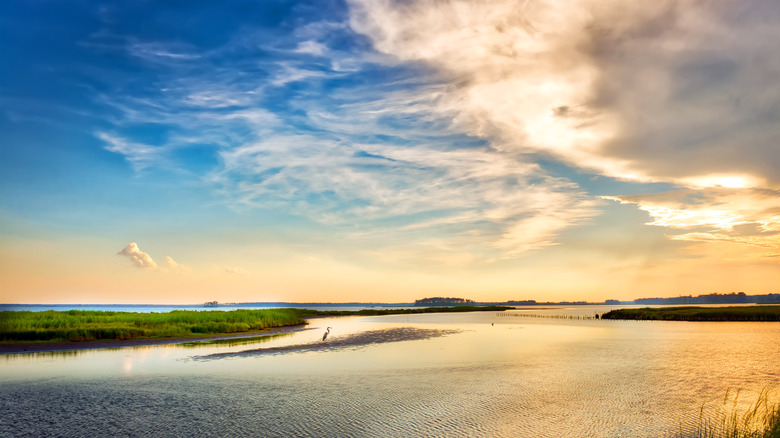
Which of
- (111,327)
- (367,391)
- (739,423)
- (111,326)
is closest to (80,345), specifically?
(111,327)

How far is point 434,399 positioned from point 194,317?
144 ft

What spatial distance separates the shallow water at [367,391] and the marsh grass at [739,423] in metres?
0.53

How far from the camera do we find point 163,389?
65.8ft

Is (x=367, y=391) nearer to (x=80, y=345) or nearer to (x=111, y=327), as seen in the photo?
Result: (x=80, y=345)

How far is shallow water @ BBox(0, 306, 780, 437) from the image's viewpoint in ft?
47.9

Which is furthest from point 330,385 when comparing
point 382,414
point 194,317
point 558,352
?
point 194,317

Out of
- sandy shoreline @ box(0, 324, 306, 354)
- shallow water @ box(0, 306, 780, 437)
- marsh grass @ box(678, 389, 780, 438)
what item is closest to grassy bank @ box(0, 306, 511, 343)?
sandy shoreline @ box(0, 324, 306, 354)

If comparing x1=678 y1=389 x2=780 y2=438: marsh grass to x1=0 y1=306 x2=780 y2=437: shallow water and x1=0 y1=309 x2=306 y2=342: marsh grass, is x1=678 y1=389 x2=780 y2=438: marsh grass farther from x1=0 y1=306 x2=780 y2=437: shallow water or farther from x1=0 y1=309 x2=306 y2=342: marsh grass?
x1=0 y1=309 x2=306 y2=342: marsh grass

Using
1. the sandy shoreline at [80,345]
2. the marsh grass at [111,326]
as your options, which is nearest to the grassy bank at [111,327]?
the marsh grass at [111,326]

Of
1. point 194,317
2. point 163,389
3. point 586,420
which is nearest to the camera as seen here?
point 586,420

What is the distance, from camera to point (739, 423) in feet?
48.9

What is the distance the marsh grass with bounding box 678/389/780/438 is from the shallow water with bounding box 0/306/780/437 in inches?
20.9

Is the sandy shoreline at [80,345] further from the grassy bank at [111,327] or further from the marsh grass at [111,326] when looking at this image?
the marsh grass at [111,326]

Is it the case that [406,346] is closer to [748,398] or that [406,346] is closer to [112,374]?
[112,374]
